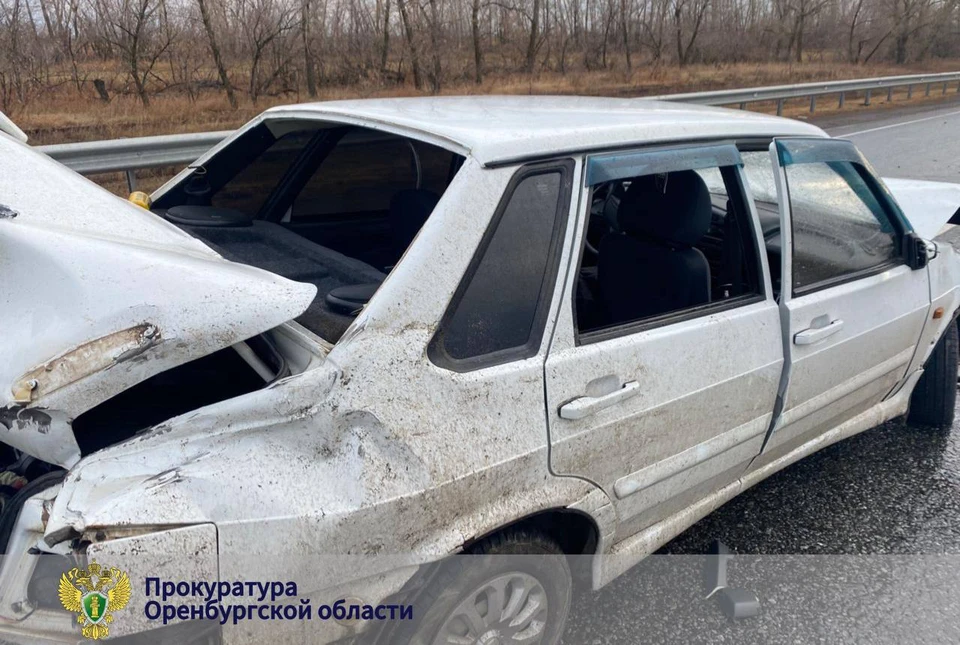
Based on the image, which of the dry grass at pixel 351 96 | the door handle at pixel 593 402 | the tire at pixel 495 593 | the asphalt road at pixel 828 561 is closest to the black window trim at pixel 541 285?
the door handle at pixel 593 402

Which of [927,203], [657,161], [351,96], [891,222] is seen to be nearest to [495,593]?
[657,161]

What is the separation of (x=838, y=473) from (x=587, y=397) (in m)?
2.07

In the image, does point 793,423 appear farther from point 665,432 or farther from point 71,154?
point 71,154

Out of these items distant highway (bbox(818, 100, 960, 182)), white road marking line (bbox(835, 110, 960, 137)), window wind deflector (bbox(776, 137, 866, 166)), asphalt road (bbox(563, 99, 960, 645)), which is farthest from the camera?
white road marking line (bbox(835, 110, 960, 137))

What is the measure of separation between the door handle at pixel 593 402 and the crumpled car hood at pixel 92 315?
734 millimetres

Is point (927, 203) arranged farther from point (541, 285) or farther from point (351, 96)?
point (351, 96)

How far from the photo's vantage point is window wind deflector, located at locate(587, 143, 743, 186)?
221cm

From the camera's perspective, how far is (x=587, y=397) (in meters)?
2.09

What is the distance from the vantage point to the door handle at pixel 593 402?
2045mm

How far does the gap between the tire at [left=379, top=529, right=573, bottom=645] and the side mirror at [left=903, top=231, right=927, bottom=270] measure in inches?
80.3

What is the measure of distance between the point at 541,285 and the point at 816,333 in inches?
47.1

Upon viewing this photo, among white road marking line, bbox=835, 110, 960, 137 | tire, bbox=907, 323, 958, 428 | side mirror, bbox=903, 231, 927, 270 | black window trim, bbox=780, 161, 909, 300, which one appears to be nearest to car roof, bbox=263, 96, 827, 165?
black window trim, bbox=780, 161, 909, 300

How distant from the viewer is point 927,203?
3773 millimetres

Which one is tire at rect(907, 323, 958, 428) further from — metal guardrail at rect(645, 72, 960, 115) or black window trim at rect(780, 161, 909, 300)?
metal guardrail at rect(645, 72, 960, 115)
